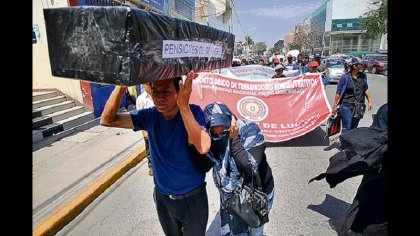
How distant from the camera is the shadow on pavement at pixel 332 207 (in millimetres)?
3482

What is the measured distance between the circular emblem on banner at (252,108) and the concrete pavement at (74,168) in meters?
2.28

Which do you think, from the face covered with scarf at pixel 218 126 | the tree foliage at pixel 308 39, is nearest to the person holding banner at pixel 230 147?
the face covered with scarf at pixel 218 126

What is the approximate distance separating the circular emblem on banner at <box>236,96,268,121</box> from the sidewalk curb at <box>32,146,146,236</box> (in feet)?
8.07

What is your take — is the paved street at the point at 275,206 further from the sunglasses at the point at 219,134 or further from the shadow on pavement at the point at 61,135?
the shadow on pavement at the point at 61,135

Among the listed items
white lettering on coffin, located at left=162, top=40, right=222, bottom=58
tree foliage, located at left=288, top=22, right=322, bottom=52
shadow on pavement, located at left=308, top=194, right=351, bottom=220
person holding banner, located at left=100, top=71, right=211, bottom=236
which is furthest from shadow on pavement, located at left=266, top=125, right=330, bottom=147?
tree foliage, located at left=288, top=22, right=322, bottom=52

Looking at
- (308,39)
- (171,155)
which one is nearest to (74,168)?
(171,155)

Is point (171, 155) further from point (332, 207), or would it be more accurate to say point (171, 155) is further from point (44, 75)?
point (44, 75)

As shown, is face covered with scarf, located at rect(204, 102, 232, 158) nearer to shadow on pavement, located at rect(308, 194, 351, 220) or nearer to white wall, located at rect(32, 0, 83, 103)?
shadow on pavement, located at rect(308, 194, 351, 220)

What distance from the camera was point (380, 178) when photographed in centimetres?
197

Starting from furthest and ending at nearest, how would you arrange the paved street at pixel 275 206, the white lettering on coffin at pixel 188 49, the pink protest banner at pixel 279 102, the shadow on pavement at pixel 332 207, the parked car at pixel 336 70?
the parked car at pixel 336 70 < the pink protest banner at pixel 279 102 < the shadow on pavement at pixel 332 207 < the paved street at pixel 275 206 < the white lettering on coffin at pixel 188 49

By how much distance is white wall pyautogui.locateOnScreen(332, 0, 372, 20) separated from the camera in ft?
159

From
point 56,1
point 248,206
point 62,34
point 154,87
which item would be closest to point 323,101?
point 248,206
